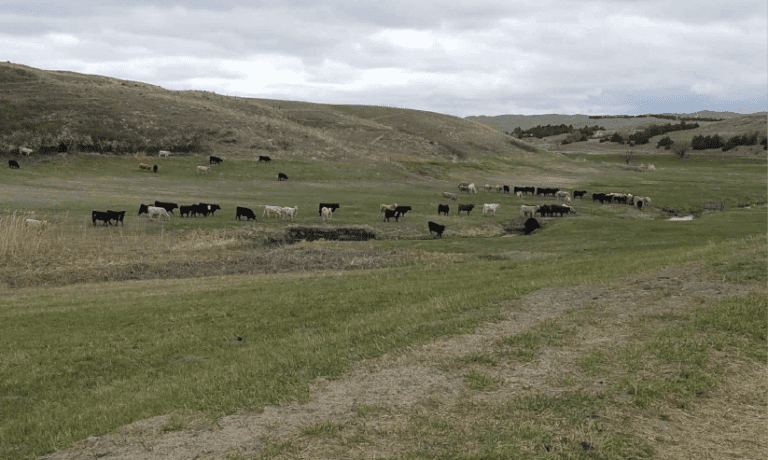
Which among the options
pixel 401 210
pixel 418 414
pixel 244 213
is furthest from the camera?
pixel 401 210

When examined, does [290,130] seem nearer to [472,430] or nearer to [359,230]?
[359,230]

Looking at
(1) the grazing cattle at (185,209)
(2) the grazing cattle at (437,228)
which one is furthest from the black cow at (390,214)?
(1) the grazing cattle at (185,209)

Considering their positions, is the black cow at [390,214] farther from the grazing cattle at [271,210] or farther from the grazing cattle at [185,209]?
the grazing cattle at [185,209]

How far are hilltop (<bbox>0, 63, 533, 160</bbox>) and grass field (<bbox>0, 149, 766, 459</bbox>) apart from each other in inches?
1052

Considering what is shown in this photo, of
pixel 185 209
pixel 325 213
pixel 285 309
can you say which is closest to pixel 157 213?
pixel 185 209

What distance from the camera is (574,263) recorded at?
80.8 feet

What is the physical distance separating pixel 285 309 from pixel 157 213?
89.9ft

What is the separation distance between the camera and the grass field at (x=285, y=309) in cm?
895

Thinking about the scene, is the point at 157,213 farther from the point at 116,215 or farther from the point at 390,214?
the point at 390,214

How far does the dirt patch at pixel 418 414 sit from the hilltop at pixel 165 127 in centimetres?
7588

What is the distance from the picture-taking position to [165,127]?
286 ft

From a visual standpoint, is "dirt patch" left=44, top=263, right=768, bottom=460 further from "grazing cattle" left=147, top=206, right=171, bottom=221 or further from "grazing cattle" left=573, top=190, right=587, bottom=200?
"grazing cattle" left=573, top=190, right=587, bottom=200

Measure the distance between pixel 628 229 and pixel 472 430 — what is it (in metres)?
37.1

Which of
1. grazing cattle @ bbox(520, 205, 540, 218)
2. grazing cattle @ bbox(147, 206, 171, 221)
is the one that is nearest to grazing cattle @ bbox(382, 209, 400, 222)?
grazing cattle @ bbox(520, 205, 540, 218)
